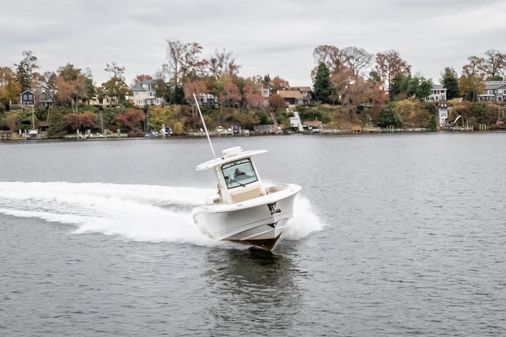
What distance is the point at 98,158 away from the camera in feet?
316

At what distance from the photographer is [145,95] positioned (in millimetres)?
185875

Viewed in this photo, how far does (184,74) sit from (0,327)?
165m

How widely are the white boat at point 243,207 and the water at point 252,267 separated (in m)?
0.81

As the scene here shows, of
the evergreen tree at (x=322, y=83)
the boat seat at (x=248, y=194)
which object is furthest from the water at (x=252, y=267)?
the evergreen tree at (x=322, y=83)

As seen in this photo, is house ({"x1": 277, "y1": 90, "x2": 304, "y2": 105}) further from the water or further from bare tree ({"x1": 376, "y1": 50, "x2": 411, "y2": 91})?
the water

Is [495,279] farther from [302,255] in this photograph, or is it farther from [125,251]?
[125,251]

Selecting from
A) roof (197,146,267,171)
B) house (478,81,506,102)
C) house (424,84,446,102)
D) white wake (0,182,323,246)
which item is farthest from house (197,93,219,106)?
roof (197,146,267,171)

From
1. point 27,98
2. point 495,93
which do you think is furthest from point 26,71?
point 495,93

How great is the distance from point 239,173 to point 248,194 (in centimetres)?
120

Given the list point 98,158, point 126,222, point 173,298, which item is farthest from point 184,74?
point 173,298

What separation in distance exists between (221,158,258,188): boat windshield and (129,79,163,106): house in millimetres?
154344

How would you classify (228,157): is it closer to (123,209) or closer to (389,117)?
(123,209)

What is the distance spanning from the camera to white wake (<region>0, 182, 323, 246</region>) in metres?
34.2

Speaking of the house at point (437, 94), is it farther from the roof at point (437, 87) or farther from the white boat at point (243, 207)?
the white boat at point (243, 207)
